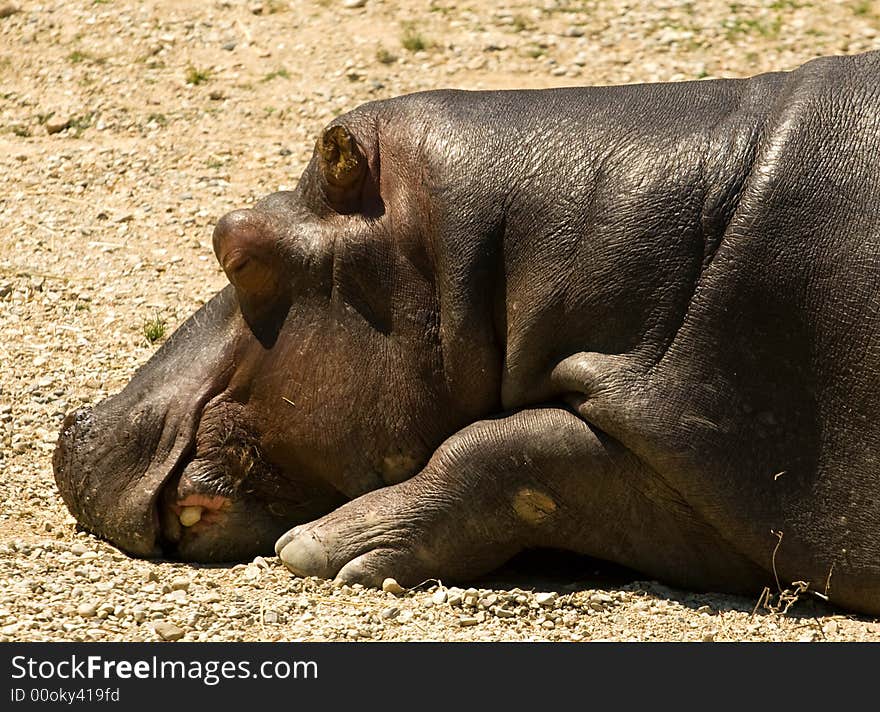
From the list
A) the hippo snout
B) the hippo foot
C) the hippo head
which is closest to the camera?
the hippo foot

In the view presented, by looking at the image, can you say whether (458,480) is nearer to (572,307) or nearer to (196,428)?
(572,307)

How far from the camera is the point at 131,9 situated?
11.9 m

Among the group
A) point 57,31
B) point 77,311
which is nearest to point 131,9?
point 57,31

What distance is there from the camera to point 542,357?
4867 mm

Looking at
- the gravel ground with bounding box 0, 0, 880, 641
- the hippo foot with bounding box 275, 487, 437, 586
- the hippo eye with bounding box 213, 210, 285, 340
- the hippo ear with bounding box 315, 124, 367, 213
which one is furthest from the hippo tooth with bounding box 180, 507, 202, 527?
the hippo ear with bounding box 315, 124, 367, 213

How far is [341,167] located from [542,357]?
98 centimetres

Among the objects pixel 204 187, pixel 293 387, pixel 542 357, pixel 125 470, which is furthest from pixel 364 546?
pixel 204 187

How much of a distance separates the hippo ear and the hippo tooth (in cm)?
115

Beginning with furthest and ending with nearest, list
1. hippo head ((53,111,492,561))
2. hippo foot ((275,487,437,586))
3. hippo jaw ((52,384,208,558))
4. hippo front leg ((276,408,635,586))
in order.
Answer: hippo jaw ((52,384,208,558)), hippo head ((53,111,492,561)), hippo foot ((275,487,437,586)), hippo front leg ((276,408,635,586))

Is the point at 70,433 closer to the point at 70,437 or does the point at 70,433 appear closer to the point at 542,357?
the point at 70,437

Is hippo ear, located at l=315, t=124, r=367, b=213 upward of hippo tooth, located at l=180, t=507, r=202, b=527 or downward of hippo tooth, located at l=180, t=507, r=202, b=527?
upward

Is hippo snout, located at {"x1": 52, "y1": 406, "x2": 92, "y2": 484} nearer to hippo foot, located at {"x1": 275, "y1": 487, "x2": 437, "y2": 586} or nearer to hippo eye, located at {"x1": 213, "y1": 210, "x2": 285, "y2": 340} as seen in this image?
hippo eye, located at {"x1": 213, "y1": 210, "x2": 285, "y2": 340}

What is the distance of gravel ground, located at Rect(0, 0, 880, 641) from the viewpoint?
462cm

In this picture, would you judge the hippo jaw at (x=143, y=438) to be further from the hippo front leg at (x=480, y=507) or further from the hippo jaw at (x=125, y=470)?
the hippo front leg at (x=480, y=507)
